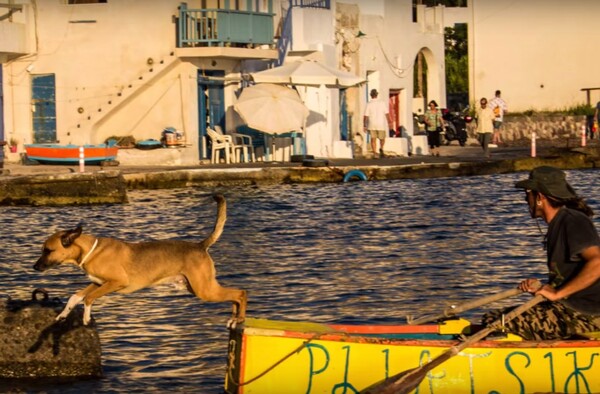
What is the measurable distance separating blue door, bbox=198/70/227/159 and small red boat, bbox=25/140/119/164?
434 centimetres

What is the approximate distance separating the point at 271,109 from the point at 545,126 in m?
25.9

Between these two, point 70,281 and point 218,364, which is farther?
point 70,281

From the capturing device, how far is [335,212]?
31.2m

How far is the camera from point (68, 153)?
1519 inches

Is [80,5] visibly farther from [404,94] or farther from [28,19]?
[404,94]

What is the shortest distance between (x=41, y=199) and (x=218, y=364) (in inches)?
730

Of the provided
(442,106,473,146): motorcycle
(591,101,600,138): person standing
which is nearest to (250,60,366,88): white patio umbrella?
(442,106,473,146): motorcycle

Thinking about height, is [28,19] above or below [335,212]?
above

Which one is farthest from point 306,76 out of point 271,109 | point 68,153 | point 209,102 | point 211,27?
point 68,153

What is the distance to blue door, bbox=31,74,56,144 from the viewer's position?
1672 inches

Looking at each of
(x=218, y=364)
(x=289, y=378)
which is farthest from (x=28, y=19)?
(x=289, y=378)

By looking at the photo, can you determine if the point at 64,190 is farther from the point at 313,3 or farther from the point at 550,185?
the point at 550,185

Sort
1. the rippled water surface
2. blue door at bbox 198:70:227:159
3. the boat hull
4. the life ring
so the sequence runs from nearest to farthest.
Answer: the rippled water surface → the boat hull → the life ring → blue door at bbox 198:70:227:159

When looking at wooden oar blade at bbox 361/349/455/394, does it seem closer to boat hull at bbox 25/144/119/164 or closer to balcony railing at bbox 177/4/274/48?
boat hull at bbox 25/144/119/164
